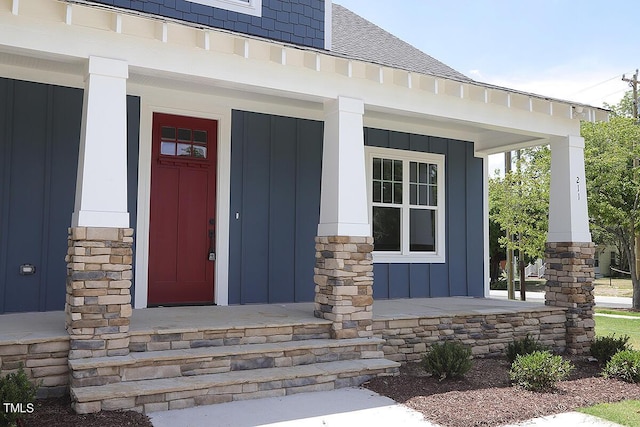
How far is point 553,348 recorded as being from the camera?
807 centimetres

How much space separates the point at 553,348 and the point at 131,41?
6914mm

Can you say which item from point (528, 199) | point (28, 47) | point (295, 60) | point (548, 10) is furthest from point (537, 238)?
point (28, 47)

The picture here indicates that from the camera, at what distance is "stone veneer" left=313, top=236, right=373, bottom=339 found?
6133mm

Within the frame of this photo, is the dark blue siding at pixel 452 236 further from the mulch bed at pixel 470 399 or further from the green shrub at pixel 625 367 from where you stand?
the green shrub at pixel 625 367

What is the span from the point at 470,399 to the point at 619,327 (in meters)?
8.40

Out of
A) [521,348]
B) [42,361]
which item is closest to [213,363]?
[42,361]

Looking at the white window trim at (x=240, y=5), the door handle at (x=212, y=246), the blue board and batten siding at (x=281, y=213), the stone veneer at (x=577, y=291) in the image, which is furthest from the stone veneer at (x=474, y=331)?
the white window trim at (x=240, y=5)

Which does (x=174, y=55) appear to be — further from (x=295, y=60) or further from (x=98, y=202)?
(x=98, y=202)

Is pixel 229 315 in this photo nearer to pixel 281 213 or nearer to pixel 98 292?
pixel 98 292

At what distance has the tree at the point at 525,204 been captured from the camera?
56.2 ft

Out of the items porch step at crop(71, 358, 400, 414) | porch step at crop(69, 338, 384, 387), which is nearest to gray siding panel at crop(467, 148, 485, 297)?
porch step at crop(69, 338, 384, 387)

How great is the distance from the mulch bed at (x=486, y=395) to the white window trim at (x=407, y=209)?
268cm

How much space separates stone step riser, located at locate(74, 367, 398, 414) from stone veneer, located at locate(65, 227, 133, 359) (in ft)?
1.76

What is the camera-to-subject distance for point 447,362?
5875mm
